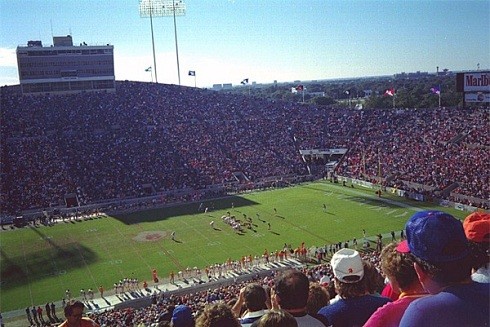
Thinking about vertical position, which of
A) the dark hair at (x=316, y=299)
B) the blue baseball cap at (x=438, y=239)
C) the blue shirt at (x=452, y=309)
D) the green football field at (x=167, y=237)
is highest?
the blue baseball cap at (x=438, y=239)

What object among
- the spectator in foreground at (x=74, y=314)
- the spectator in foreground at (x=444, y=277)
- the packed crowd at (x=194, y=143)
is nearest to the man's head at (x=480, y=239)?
the spectator in foreground at (x=444, y=277)

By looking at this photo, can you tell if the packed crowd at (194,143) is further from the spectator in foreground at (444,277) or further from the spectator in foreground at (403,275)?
the spectator in foreground at (444,277)

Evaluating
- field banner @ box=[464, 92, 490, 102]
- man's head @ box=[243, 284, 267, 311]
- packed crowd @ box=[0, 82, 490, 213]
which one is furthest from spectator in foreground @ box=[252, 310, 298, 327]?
field banner @ box=[464, 92, 490, 102]

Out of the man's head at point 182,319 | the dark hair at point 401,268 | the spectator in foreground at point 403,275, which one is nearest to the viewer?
the spectator in foreground at point 403,275

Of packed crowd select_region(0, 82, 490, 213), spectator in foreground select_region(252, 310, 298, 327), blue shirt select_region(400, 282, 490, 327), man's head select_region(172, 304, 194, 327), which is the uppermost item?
blue shirt select_region(400, 282, 490, 327)

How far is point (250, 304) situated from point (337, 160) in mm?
52886

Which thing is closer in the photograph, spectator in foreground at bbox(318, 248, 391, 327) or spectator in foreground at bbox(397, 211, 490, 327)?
spectator in foreground at bbox(397, 211, 490, 327)

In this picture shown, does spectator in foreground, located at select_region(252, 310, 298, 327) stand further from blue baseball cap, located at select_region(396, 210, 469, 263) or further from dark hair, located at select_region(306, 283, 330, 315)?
dark hair, located at select_region(306, 283, 330, 315)

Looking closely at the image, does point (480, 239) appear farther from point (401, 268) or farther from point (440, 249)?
point (440, 249)

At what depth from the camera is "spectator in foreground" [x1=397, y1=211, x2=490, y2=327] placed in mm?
2689

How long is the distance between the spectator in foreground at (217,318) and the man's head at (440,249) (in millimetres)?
1445

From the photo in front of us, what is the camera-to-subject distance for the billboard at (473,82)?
4847 centimetres

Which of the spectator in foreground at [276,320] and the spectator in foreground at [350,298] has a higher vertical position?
the spectator in foreground at [276,320]

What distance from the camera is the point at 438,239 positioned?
2877mm
